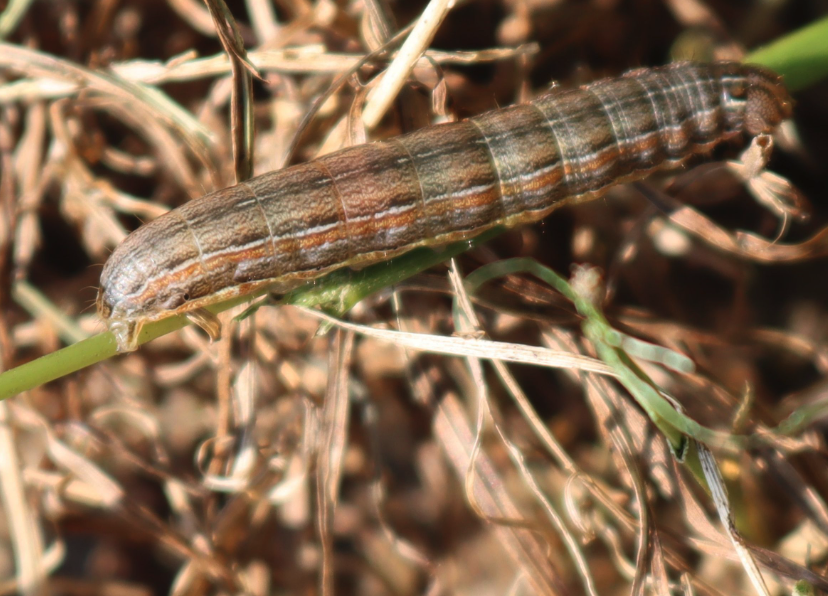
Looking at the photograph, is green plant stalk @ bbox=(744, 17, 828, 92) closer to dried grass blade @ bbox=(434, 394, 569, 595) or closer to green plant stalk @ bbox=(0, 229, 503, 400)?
green plant stalk @ bbox=(0, 229, 503, 400)

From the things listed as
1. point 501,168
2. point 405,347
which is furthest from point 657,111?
point 405,347

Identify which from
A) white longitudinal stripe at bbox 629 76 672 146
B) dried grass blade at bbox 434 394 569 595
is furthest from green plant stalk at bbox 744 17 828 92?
dried grass blade at bbox 434 394 569 595

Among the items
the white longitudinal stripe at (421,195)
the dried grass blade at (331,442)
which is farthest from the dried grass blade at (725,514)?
the dried grass blade at (331,442)

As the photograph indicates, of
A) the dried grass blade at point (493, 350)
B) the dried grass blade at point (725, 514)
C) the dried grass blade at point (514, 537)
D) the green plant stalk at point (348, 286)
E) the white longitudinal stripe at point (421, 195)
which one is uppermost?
the white longitudinal stripe at point (421, 195)

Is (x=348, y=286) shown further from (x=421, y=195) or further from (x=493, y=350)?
(x=493, y=350)

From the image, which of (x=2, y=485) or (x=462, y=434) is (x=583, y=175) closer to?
(x=462, y=434)

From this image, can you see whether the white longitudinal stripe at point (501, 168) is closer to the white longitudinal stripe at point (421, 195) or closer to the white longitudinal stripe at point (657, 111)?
the white longitudinal stripe at point (421, 195)
